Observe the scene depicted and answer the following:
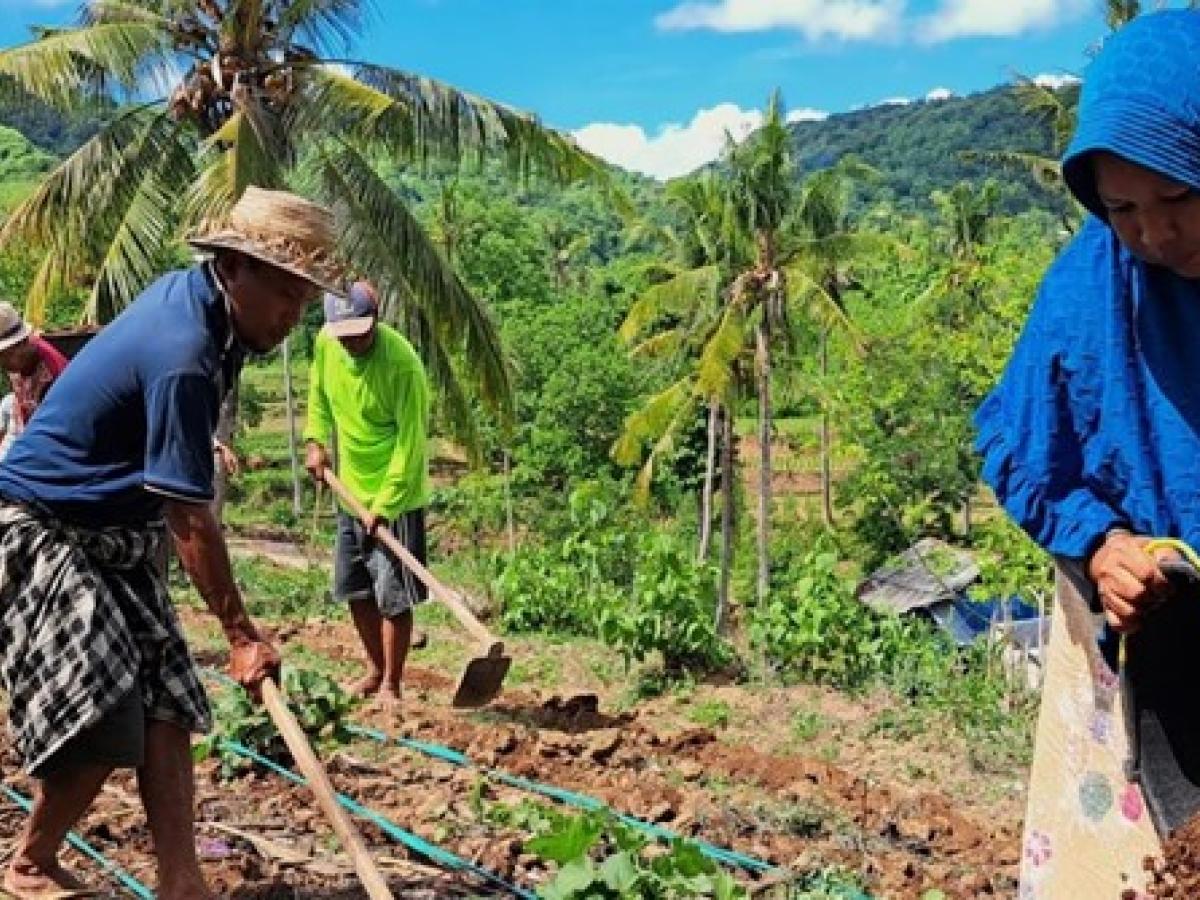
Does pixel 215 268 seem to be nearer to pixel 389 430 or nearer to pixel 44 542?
pixel 44 542

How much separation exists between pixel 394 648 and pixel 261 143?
651 centimetres

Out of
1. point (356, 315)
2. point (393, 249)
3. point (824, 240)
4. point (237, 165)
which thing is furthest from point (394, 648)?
point (824, 240)

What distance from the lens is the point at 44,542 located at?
313 cm

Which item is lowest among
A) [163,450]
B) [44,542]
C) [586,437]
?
[586,437]

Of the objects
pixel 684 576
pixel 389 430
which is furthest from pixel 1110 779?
pixel 684 576

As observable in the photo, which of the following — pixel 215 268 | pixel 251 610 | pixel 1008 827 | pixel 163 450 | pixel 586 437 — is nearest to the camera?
pixel 163 450

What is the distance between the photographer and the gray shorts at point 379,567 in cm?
615

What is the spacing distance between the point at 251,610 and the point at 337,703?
752cm

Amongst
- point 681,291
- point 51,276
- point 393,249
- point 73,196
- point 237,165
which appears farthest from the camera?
point 681,291

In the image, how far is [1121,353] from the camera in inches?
64.9

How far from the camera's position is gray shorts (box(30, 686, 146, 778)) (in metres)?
3.06

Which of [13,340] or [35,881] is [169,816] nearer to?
[35,881]

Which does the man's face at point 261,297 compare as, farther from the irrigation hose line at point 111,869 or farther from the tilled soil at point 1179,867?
the tilled soil at point 1179,867

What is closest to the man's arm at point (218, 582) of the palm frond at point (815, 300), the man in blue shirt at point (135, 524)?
the man in blue shirt at point (135, 524)
